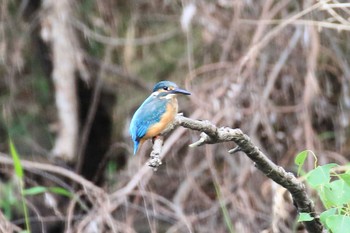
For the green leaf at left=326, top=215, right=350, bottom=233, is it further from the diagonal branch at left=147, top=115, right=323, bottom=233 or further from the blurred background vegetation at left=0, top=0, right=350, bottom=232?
the blurred background vegetation at left=0, top=0, right=350, bottom=232

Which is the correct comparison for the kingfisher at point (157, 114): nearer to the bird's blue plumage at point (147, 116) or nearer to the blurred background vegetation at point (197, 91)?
the bird's blue plumage at point (147, 116)

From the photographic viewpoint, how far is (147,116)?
1.70m

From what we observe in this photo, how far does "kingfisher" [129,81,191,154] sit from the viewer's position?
163cm

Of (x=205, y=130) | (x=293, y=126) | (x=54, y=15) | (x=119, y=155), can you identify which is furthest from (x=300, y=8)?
(x=205, y=130)

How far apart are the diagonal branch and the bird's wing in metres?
0.06

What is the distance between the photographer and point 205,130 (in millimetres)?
1490

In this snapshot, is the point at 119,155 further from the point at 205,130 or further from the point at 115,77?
the point at 205,130

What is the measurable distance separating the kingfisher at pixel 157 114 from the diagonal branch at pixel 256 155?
33 millimetres

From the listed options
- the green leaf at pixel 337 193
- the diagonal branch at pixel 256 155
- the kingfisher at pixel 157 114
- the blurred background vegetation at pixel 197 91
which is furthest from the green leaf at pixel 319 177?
the blurred background vegetation at pixel 197 91

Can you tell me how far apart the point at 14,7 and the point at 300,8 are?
157 cm

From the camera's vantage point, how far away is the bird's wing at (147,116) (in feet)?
5.42

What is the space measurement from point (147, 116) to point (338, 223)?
514 mm

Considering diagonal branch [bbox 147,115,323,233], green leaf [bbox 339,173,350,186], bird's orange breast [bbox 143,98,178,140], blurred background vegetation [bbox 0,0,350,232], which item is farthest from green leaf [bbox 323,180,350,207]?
blurred background vegetation [bbox 0,0,350,232]

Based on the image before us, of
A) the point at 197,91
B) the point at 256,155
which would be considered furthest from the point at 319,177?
the point at 197,91
